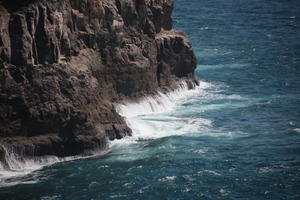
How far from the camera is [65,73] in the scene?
77.1 meters

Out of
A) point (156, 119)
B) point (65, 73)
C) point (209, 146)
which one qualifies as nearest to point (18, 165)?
point (65, 73)

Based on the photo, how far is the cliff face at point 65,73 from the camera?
73.6 m

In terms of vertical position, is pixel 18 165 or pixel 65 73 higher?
pixel 65 73

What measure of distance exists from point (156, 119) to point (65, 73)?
18.1 metres

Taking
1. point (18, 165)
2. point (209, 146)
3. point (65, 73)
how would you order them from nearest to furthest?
point (18, 165)
point (65, 73)
point (209, 146)

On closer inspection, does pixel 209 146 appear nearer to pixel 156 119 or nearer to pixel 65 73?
pixel 156 119

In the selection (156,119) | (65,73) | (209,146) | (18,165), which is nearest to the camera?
(18,165)

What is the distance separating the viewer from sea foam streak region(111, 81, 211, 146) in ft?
279

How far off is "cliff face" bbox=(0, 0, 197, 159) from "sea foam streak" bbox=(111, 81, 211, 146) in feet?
5.30

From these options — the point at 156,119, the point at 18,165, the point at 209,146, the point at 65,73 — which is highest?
the point at 65,73

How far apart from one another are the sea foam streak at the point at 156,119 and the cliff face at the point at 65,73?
161cm

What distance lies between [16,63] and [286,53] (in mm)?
68274

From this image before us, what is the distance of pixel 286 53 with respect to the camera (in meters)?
130

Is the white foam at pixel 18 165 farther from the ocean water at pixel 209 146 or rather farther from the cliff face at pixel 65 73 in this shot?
the cliff face at pixel 65 73
